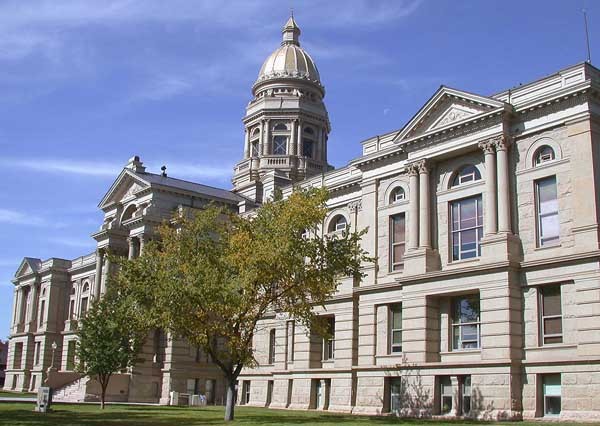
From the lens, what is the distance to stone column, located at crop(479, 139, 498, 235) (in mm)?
38250

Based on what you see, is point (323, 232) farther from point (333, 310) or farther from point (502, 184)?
point (502, 184)

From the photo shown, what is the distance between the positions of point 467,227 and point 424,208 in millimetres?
2736

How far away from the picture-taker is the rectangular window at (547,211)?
3650 centimetres

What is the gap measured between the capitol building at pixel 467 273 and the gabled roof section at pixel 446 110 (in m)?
0.08

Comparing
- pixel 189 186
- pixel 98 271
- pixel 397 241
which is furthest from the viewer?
pixel 98 271

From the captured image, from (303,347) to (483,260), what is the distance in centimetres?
1720

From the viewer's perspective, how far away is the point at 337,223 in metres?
54.0

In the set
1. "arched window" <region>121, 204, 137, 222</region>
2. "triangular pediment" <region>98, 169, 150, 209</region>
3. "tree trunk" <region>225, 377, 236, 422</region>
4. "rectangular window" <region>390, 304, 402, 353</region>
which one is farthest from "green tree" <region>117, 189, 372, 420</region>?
"arched window" <region>121, 204, 137, 222</region>

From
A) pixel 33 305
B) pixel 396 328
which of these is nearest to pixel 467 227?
pixel 396 328

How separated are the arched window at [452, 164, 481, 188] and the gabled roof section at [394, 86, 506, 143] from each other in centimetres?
252

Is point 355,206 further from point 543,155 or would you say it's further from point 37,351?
point 37,351

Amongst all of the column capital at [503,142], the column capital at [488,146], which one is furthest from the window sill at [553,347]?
the column capital at [488,146]

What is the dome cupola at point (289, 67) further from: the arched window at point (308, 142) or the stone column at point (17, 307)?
the stone column at point (17, 307)

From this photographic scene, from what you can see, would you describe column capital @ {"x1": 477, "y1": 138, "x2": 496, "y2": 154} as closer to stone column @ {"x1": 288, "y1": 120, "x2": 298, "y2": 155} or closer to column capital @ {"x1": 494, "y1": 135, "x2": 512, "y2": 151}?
column capital @ {"x1": 494, "y1": 135, "x2": 512, "y2": 151}
